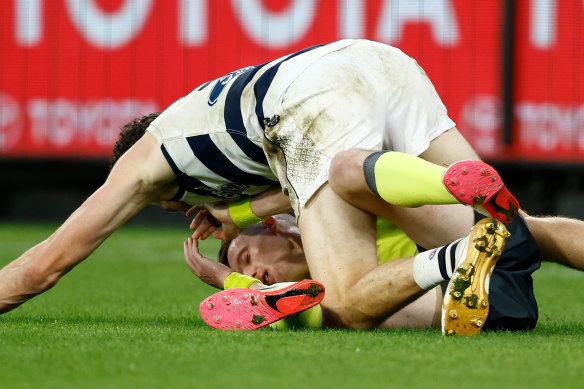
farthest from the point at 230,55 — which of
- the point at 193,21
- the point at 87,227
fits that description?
the point at 87,227

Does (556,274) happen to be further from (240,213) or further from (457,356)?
(457,356)

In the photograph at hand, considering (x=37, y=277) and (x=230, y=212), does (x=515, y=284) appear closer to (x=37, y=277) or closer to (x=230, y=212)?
(x=230, y=212)

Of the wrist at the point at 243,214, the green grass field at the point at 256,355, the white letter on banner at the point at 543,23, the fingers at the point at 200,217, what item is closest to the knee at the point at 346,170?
the green grass field at the point at 256,355

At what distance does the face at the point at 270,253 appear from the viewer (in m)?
3.79

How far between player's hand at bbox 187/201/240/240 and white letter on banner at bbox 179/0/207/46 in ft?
17.3

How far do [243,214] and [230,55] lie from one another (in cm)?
548

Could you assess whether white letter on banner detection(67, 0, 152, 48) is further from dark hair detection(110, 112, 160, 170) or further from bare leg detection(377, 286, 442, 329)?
bare leg detection(377, 286, 442, 329)

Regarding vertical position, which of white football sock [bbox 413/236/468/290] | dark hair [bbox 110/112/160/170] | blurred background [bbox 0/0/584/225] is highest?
dark hair [bbox 110/112/160/170]

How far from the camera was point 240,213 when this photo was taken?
3754mm

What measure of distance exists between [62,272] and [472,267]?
1.53 m

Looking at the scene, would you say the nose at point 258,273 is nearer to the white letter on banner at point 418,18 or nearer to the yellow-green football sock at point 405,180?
the yellow-green football sock at point 405,180

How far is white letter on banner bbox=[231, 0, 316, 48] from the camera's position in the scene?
8930 mm

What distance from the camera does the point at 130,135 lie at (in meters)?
3.90

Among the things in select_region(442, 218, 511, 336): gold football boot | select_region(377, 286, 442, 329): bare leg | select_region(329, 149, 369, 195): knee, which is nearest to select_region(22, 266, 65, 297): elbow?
select_region(329, 149, 369, 195): knee
